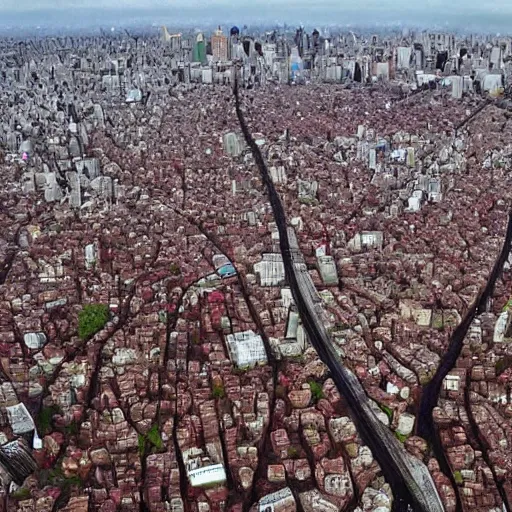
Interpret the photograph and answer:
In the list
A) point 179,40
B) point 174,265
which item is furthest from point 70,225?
point 179,40

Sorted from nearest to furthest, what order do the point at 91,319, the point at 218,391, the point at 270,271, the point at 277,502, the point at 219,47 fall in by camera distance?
1. the point at 277,502
2. the point at 218,391
3. the point at 91,319
4. the point at 270,271
5. the point at 219,47

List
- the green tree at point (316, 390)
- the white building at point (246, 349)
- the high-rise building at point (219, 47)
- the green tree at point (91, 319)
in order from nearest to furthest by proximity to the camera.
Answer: the green tree at point (316, 390) → the white building at point (246, 349) → the green tree at point (91, 319) → the high-rise building at point (219, 47)

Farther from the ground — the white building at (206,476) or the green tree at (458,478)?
the white building at (206,476)

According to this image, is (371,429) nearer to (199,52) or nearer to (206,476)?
(206,476)

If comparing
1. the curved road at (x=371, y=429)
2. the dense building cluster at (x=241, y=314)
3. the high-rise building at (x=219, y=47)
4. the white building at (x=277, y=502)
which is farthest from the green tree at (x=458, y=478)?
the high-rise building at (x=219, y=47)

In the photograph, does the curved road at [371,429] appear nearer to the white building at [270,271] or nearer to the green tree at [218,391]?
the white building at [270,271]

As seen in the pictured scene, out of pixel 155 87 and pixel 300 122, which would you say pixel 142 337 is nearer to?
pixel 300 122

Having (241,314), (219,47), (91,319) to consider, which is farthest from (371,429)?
(219,47)
